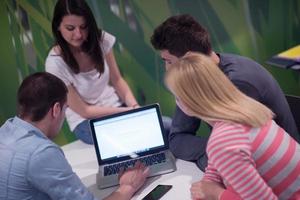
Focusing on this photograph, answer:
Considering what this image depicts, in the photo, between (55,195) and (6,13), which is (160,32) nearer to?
(55,195)

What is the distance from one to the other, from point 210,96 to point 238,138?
0.15m

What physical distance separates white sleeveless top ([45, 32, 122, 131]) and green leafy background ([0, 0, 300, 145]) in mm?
447

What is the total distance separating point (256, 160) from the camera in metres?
1.22

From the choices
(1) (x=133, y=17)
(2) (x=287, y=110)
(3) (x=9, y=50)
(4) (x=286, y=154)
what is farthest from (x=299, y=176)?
(3) (x=9, y=50)

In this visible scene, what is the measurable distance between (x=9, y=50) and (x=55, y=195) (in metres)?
2.04

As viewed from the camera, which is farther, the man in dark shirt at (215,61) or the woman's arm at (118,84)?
the woman's arm at (118,84)

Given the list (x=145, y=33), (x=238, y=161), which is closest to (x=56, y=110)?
(x=238, y=161)

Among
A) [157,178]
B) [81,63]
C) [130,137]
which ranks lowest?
[157,178]

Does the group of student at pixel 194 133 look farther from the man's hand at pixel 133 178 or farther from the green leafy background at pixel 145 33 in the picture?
the green leafy background at pixel 145 33

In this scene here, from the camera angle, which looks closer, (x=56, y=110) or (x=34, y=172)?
(x=34, y=172)

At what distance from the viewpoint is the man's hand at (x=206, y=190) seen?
1368 mm

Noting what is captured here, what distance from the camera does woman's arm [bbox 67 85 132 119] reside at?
7.37 ft

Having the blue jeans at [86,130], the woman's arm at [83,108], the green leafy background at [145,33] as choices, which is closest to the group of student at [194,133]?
the blue jeans at [86,130]

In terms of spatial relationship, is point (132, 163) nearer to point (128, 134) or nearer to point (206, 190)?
point (128, 134)
